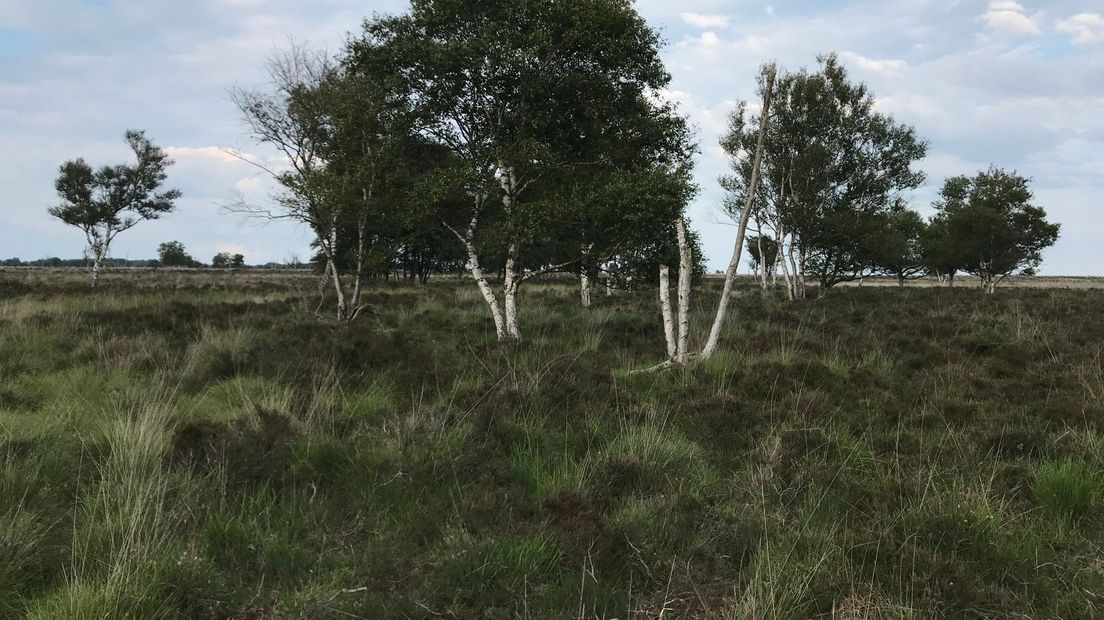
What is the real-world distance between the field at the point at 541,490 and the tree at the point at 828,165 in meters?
19.4

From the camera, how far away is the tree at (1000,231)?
38688mm

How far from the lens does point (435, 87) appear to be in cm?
1238

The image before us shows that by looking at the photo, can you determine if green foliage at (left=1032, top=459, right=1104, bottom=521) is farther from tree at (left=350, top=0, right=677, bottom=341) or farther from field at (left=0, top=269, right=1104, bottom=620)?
tree at (left=350, top=0, right=677, bottom=341)

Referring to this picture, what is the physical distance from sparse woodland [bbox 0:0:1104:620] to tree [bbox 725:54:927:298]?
11571 millimetres

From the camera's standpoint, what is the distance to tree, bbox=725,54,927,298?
1046 inches

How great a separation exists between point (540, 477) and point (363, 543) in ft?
5.00

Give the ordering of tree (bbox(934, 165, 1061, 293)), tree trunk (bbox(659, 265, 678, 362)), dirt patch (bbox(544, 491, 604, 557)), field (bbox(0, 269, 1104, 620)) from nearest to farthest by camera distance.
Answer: field (bbox(0, 269, 1104, 620)) < dirt patch (bbox(544, 491, 604, 557)) < tree trunk (bbox(659, 265, 678, 362)) < tree (bbox(934, 165, 1061, 293))

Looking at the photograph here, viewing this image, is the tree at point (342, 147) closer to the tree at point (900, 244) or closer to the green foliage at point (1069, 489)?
the green foliage at point (1069, 489)

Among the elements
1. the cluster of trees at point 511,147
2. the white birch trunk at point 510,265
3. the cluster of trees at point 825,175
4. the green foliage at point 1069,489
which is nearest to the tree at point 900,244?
the cluster of trees at point 825,175

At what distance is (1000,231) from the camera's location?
3838cm

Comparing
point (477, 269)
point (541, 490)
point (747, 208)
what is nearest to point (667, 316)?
point (747, 208)

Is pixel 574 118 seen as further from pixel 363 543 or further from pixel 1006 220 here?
pixel 1006 220

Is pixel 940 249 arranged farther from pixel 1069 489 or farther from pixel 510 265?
pixel 1069 489

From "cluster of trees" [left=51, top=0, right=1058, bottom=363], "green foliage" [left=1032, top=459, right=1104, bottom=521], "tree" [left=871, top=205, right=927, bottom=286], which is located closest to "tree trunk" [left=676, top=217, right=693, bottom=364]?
"cluster of trees" [left=51, top=0, right=1058, bottom=363]
